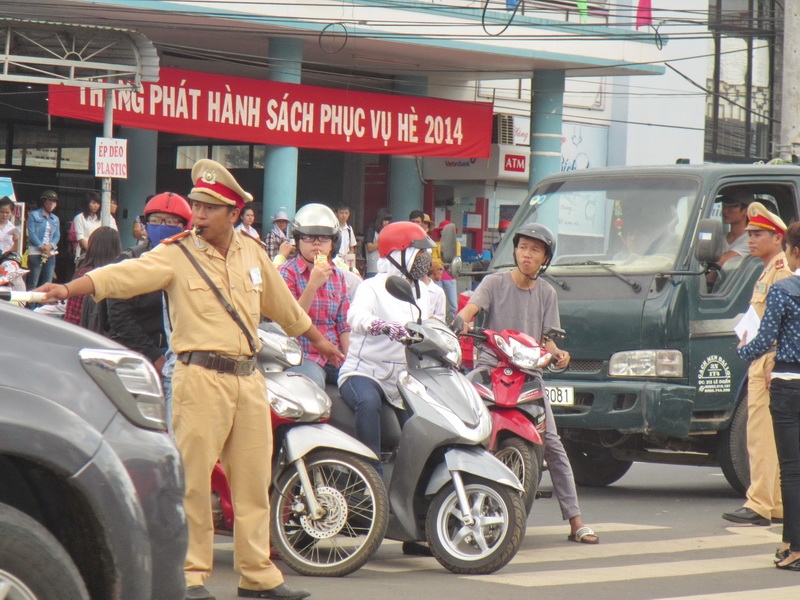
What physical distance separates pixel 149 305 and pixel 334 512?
6.29ft

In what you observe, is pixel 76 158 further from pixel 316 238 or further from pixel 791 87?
pixel 316 238

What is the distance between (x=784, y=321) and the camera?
7023 mm

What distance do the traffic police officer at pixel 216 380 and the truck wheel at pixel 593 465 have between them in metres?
4.94

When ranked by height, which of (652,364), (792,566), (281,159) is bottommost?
(792,566)

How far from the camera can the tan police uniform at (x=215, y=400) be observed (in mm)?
5473

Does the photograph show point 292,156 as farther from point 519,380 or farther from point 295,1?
point 519,380

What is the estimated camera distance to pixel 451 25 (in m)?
21.8

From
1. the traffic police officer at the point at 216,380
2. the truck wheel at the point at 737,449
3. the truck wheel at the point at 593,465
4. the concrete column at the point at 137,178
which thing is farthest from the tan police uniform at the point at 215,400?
the concrete column at the point at 137,178

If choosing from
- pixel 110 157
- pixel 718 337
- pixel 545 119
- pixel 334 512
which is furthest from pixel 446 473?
pixel 545 119

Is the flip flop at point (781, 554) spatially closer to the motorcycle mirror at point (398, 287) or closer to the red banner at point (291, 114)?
the motorcycle mirror at point (398, 287)

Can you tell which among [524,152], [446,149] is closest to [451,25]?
[446,149]

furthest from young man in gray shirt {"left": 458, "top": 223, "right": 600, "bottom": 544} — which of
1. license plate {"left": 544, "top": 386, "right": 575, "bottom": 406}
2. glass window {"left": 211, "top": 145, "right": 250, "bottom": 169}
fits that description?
glass window {"left": 211, "top": 145, "right": 250, "bottom": 169}

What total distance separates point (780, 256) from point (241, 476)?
4.11 meters

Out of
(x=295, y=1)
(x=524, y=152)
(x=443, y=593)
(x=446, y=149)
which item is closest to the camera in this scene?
(x=443, y=593)
